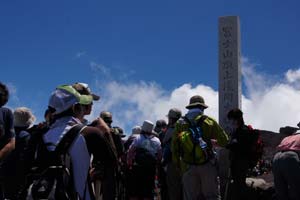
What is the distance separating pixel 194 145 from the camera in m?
6.11

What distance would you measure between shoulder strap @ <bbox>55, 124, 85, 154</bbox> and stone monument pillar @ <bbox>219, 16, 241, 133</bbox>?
38.0 feet

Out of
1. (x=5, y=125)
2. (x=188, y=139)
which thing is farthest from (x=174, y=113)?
(x=5, y=125)

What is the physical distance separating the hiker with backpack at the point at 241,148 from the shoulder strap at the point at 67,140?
13.6ft

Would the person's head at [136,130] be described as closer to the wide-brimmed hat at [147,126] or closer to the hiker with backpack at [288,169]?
the wide-brimmed hat at [147,126]

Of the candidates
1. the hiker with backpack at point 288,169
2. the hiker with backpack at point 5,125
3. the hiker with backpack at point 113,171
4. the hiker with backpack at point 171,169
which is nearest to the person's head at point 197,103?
the hiker with backpack at point 113,171

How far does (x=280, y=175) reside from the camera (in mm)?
6910

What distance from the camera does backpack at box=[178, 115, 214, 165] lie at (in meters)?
6.10

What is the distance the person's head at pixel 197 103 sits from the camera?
6539 millimetres

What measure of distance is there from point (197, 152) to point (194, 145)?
10cm

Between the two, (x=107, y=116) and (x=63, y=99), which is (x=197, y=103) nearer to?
(x=107, y=116)

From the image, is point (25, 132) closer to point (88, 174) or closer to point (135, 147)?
point (135, 147)

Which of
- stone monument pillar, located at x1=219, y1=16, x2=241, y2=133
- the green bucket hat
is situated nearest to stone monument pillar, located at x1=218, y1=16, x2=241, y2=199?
stone monument pillar, located at x1=219, y1=16, x2=241, y2=133

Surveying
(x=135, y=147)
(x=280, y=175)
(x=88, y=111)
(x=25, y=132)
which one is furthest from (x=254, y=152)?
(x=88, y=111)

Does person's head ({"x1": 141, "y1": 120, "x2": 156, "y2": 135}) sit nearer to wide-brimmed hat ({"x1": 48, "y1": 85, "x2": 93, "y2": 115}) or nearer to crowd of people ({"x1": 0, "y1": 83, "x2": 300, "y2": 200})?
crowd of people ({"x1": 0, "y1": 83, "x2": 300, "y2": 200})
